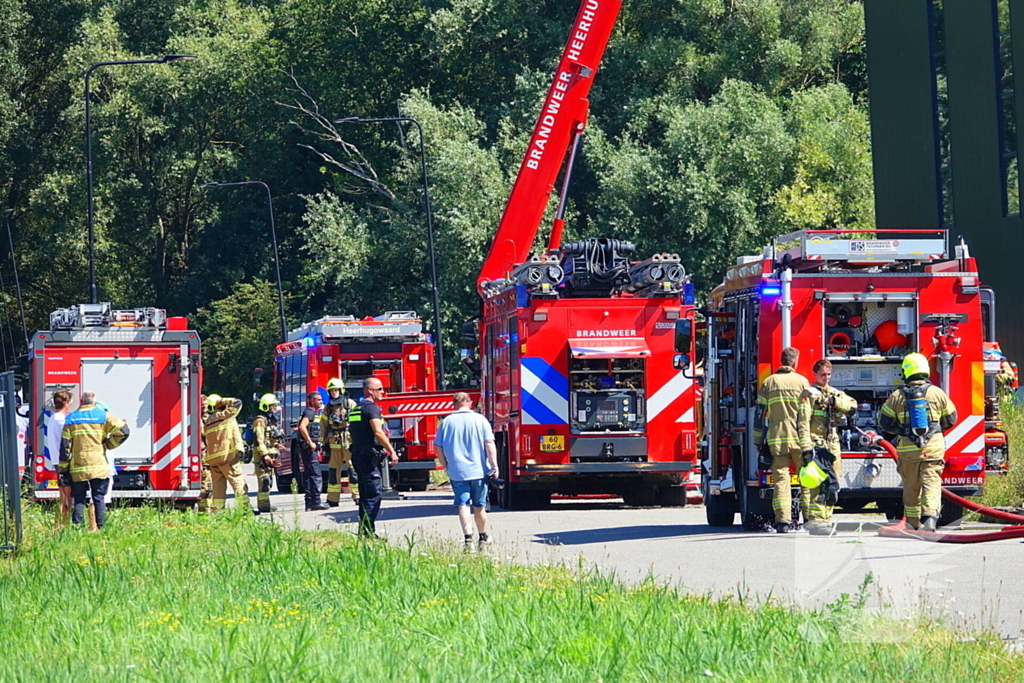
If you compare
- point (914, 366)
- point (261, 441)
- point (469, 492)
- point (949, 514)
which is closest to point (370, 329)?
point (261, 441)

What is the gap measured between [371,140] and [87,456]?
127 ft

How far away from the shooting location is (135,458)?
24.3 meters

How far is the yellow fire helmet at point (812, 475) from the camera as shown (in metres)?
15.9

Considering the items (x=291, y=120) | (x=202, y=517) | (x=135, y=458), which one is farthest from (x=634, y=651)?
(x=291, y=120)

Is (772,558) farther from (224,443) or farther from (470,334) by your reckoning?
(470,334)

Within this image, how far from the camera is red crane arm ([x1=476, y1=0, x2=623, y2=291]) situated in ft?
87.6

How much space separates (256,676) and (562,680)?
1.46 metres

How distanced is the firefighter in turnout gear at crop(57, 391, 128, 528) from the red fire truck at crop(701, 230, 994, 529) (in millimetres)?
6982

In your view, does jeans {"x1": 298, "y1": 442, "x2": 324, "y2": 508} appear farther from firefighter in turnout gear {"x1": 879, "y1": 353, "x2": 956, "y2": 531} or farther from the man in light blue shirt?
firefighter in turnout gear {"x1": 879, "y1": 353, "x2": 956, "y2": 531}

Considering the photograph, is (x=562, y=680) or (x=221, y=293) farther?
(x=221, y=293)

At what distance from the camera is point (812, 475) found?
15969 mm

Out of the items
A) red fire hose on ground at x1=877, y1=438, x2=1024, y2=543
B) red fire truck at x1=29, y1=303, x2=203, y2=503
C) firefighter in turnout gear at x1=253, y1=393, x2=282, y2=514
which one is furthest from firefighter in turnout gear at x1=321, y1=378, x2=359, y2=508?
red fire hose on ground at x1=877, y1=438, x2=1024, y2=543

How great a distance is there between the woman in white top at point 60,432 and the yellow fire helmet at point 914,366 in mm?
9230

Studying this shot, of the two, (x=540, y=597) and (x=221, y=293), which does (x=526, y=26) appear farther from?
(x=540, y=597)
